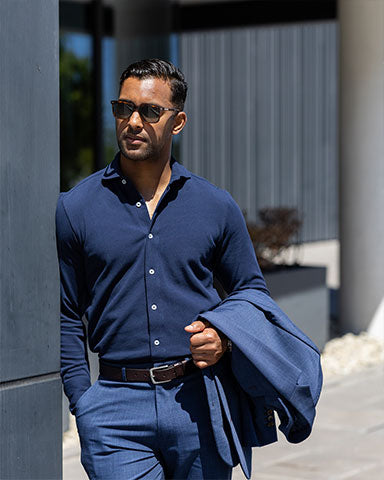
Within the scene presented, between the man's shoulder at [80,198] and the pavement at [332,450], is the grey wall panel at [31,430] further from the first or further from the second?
the pavement at [332,450]

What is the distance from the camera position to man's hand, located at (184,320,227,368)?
8.86 ft

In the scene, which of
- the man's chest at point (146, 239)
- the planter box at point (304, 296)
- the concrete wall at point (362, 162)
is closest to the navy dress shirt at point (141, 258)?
the man's chest at point (146, 239)

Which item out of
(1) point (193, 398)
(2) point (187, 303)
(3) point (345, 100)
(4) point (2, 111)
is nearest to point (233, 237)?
(2) point (187, 303)

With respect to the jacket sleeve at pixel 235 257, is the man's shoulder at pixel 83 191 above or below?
above

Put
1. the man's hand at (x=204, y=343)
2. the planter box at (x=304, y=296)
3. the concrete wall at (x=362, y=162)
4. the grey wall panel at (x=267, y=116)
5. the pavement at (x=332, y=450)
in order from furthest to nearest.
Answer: the grey wall panel at (x=267, y=116) → the concrete wall at (x=362, y=162) → the planter box at (x=304, y=296) → the pavement at (x=332, y=450) → the man's hand at (x=204, y=343)

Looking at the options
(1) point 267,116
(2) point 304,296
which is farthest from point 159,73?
(1) point 267,116

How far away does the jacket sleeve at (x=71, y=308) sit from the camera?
9.34 ft

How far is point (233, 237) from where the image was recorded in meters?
2.88

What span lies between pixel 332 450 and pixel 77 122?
9168 millimetres

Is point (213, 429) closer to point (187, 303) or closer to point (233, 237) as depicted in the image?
point (187, 303)

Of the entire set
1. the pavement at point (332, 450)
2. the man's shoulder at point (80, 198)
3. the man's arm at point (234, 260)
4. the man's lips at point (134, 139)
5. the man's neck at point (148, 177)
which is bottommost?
the pavement at point (332, 450)

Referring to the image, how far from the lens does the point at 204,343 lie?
8.86 feet

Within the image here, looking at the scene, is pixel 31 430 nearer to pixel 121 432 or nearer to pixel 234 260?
pixel 121 432

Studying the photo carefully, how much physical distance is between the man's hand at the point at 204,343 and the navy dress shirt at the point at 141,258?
3.7 inches
